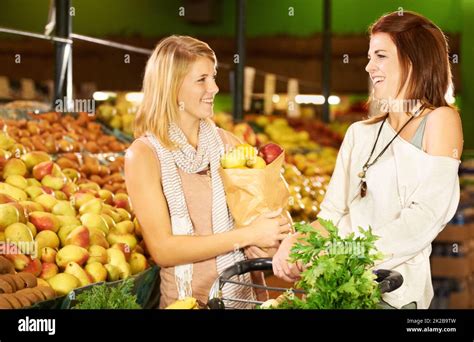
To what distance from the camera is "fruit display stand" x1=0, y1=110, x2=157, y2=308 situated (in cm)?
312

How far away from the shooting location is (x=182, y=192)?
3002 millimetres

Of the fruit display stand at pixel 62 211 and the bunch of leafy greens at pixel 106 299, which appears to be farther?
the fruit display stand at pixel 62 211

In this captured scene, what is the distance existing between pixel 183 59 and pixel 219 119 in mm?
1710

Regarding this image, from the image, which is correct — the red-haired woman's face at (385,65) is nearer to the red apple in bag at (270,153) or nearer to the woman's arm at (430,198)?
the woman's arm at (430,198)

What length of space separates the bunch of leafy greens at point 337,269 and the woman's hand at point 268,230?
1.95 feet

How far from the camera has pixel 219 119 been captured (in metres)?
4.70

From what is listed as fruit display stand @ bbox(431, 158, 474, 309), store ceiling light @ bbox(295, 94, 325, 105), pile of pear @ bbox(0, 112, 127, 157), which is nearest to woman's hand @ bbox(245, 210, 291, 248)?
pile of pear @ bbox(0, 112, 127, 157)

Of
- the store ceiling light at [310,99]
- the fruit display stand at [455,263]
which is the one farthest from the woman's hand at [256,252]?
the store ceiling light at [310,99]

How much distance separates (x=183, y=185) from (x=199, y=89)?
1.03ft

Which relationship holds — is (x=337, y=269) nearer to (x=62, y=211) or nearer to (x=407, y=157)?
(x=407, y=157)

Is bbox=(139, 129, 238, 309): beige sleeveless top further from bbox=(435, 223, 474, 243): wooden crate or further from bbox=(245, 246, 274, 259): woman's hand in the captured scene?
bbox=(435, 223, 474, 243): wooden crate

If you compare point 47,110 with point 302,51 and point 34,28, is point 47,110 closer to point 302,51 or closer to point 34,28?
point 34,28

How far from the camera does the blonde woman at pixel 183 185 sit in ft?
9.62

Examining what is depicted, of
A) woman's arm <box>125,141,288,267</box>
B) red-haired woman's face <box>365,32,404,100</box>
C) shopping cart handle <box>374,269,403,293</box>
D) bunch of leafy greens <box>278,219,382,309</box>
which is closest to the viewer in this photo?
bunch of leafy greens <box>278,219,382,309</box>
